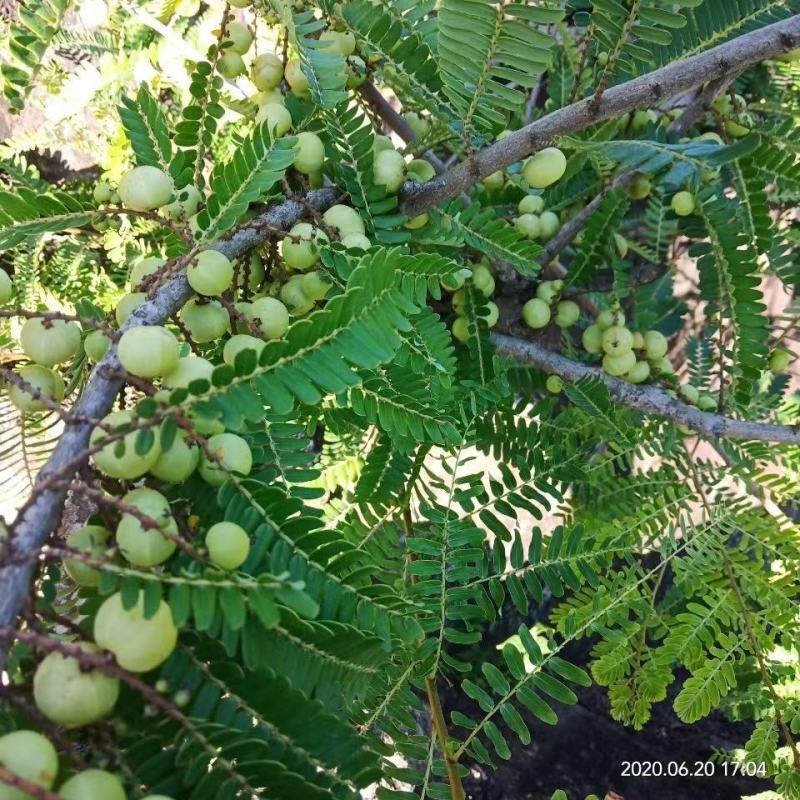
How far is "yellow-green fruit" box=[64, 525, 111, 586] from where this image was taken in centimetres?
39

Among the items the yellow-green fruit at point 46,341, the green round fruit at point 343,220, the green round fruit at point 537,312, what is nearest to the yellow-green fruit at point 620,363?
the green round fruit at point 537,312

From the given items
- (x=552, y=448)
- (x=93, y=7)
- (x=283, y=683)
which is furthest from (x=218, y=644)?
(x=93, y=7)

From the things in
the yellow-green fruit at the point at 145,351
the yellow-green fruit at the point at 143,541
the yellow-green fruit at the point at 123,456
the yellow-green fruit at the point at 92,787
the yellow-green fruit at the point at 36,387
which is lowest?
the yellow-green fruit at the point at 92,787

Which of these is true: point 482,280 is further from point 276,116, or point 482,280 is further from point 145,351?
point 145,351

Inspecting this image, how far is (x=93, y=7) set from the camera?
1.18m

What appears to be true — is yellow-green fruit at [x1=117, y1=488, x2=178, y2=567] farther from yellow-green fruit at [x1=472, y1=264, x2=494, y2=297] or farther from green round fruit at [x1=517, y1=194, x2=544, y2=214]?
green round fruit at [x1=517, y1=194, x2=544, y2=214]

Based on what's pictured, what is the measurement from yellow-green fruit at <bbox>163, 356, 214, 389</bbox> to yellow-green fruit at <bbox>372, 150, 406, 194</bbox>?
340mm

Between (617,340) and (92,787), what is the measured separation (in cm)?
84

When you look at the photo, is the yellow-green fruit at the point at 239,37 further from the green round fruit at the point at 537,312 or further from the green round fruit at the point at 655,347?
the green round fruit at the point at 655,347

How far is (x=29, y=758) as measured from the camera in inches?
12.4

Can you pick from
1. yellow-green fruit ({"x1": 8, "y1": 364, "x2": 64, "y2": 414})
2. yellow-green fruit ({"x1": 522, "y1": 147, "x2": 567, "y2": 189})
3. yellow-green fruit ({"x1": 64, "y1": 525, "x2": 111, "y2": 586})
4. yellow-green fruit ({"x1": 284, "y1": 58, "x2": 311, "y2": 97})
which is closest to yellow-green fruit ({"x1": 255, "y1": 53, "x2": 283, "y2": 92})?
yellow-green fruit ({"x1": 284, "y1": 58, "x2": 311, "y2": 97})

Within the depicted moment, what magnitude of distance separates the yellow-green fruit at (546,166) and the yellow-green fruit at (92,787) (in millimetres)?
639

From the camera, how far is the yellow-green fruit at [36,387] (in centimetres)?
48

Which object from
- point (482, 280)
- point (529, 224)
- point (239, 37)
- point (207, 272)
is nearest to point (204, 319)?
point (207, 272)
